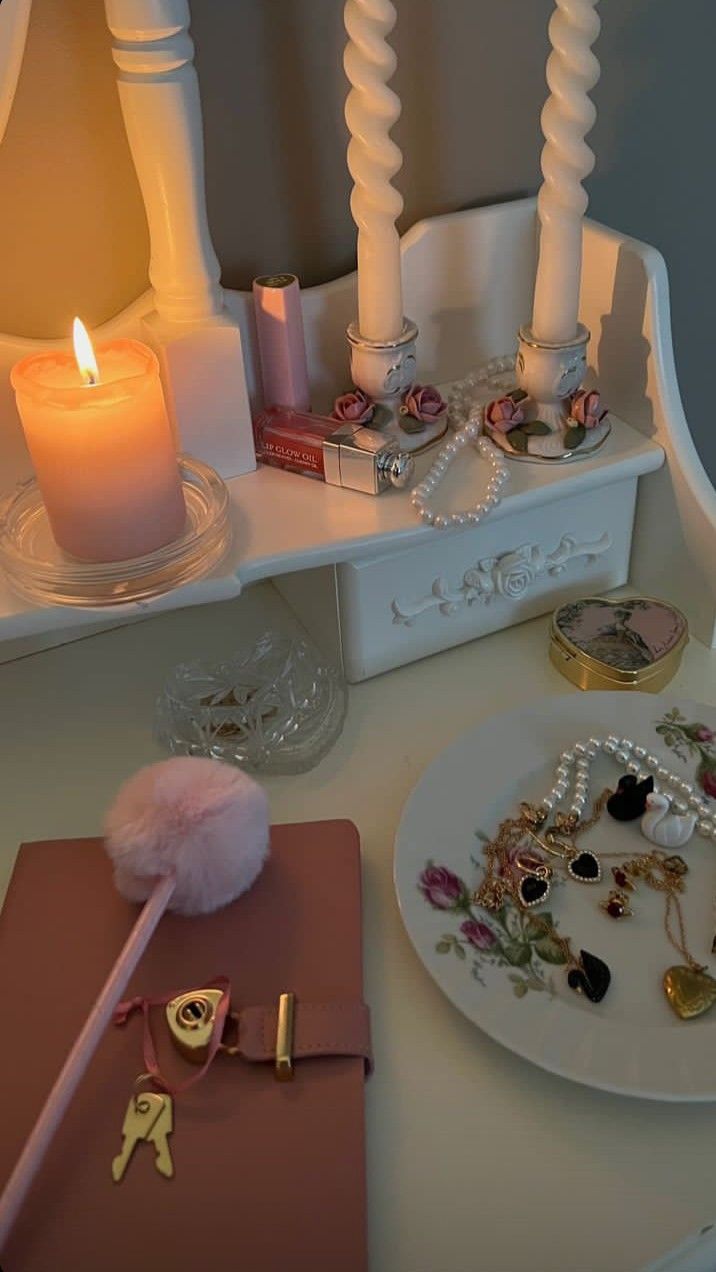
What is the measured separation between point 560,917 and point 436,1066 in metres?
0.10

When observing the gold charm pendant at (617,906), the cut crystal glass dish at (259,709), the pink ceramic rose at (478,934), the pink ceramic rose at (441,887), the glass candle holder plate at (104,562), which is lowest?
the cut crystal glass dish at (259,709)

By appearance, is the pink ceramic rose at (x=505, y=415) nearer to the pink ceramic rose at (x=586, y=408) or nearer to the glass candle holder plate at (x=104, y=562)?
the pink ceramic rose at (x=586, y=408)

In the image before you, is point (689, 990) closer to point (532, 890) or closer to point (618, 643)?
point (532, 890)

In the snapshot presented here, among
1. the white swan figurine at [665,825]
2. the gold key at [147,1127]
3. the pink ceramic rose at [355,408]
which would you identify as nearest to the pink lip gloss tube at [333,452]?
the pink ceramic rose at [355,408]

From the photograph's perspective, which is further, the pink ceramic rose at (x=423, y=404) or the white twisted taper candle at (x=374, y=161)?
the pink ceramic rose at (x=423, y=404)

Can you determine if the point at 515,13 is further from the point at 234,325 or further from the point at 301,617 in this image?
the point at 301,617

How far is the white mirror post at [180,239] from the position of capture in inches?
18.7

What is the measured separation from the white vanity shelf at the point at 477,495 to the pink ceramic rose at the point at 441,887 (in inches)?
6.3

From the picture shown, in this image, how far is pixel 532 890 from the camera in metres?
0.49

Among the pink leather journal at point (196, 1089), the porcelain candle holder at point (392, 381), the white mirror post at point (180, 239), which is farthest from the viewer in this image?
the porcelain candle holder at point (392, 381)

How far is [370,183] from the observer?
0.54m

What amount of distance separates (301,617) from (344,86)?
316 millimetres

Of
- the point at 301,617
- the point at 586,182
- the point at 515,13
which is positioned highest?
the point at 515,13

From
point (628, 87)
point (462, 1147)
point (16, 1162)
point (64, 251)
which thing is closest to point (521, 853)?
point (462, 1147)
